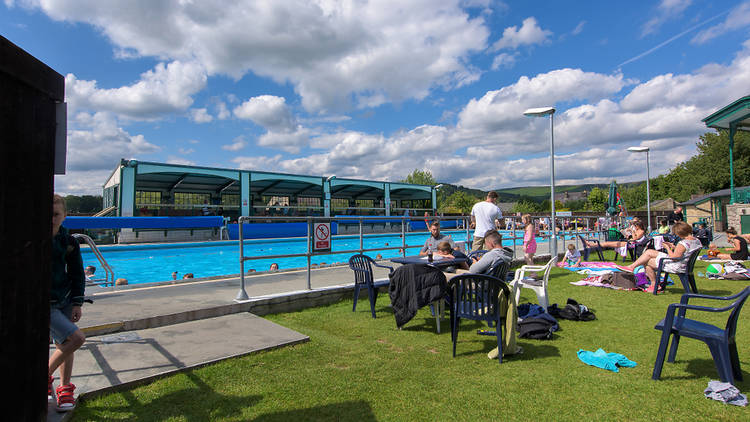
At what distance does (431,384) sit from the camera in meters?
3.07

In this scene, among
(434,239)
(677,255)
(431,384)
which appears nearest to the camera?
(431,384)

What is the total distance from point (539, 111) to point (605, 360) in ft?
27.8

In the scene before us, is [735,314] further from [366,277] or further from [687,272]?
[687,272]

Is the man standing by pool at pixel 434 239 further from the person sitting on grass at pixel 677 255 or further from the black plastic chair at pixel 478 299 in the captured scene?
the person sitting on grass at pixel 677 255

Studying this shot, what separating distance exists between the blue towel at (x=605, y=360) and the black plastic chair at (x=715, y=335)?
0.27 meters

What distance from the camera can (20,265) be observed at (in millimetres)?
1385

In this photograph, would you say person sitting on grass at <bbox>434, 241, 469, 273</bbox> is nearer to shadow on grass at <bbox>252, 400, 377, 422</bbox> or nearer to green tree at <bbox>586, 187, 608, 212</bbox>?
shadow on grass at <bbox>252, 400, 377, 422</bbox>

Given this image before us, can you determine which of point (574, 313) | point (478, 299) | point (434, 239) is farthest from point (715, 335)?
point (434, 239)

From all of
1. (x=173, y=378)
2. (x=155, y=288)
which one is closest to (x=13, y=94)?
(x=173, y=378)

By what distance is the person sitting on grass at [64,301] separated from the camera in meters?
2.42

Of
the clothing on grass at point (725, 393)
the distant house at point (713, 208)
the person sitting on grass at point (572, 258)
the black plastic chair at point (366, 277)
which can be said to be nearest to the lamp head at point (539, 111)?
the person sitting on grass at point (572, 258)

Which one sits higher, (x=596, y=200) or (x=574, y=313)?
(x=596, y=200)

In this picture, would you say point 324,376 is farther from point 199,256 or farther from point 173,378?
point 199,256

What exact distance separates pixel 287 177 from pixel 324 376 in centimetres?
2565
